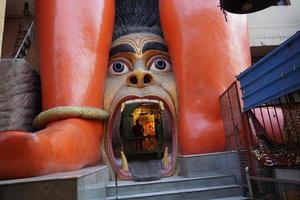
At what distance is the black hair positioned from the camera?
7.41m

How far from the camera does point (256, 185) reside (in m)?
4.58

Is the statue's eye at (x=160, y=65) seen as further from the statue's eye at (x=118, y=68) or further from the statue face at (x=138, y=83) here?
the statue's eye at (x=118, y=68)

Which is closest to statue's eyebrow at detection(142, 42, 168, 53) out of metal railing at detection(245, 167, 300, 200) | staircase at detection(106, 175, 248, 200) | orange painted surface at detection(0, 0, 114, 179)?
orange painted surface at detection(0, 0, 114, 179)

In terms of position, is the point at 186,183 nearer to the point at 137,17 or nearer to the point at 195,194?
the point at 195,194

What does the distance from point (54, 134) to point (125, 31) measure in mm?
3586

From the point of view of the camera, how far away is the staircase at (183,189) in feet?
16.8

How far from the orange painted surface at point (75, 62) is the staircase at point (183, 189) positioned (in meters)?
0.79

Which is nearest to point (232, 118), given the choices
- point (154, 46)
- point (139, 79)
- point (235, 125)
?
point (235, 125)

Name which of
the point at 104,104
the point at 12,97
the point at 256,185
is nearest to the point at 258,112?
the point at 256,185

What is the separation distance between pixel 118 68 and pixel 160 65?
0.91 m

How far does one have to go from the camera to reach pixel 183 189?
5391 mm

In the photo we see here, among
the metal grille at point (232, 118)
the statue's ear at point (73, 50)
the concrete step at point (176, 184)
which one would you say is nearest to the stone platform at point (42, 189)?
the concrete step at point (176, 184)

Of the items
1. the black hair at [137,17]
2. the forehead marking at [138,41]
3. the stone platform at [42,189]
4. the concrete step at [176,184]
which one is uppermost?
the black hair at [137,17]

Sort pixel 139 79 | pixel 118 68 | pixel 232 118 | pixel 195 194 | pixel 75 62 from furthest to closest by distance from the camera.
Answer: pixel 118 68 < pixel 139 79 < pixel 75 62 < pixel 232 118 < pixel 195 194
